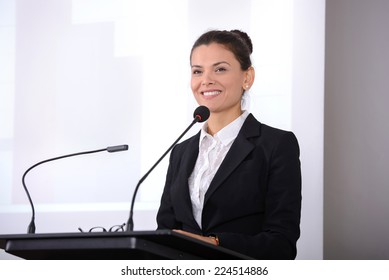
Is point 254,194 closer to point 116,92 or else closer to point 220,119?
point 220,119

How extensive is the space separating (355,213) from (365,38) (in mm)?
845

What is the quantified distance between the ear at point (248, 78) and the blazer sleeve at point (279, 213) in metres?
0.39

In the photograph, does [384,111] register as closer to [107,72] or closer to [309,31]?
[309,31]

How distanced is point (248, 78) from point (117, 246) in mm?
1371

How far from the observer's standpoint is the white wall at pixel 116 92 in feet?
10.3

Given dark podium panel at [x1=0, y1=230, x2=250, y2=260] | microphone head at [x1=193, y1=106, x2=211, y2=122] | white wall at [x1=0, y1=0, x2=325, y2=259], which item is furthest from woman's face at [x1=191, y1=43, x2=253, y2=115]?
dark podium panel at [x1=0, y1=230, x2=250, y2=260]

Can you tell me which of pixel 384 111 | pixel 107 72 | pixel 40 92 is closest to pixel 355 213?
pixel 384 111

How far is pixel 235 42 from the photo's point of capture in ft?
9.72

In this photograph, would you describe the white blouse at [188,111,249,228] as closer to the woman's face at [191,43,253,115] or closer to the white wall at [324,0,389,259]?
the woman's face at [191,43,253,115]

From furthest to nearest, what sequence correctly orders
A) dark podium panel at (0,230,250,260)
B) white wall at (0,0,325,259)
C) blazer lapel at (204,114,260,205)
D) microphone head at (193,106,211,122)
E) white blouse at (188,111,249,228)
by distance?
white wall at (0,0,325,259)
white blouse at (188,111,249,228)
blazer lapel at (204,114,260,205)
microphone head at (193,106,211,122)
dark podium panel at (0,230,250,260)

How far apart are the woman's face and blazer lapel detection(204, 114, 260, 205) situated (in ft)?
0.56

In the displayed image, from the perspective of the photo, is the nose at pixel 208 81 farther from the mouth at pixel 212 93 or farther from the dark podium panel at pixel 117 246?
the dark podium panel at pixel 117 246

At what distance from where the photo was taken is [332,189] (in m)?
3.30

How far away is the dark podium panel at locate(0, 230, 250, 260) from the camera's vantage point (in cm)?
180
